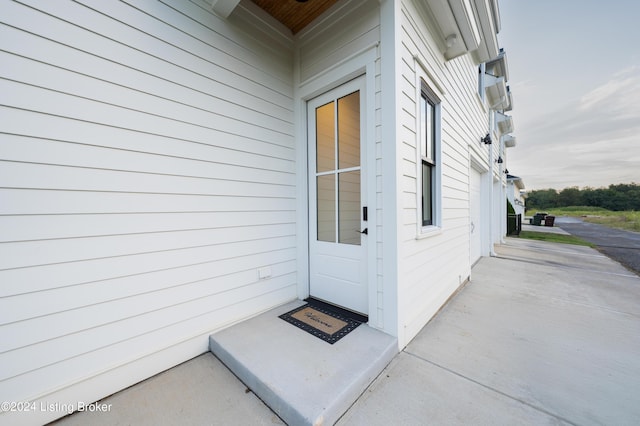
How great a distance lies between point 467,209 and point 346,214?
2.89 metres

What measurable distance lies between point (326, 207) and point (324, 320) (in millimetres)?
1176

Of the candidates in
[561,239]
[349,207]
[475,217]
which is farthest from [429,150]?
[561,239]

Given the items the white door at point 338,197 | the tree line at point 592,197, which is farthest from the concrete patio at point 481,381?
the tree line at point 592,197

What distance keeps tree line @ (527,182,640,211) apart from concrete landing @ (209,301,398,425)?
155 ft

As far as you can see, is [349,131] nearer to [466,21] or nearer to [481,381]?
[466,21]

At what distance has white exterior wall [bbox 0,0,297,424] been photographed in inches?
49.2

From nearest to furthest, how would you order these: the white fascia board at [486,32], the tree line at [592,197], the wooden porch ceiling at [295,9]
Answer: the wooden porch ceiling at [295,9] < the white fascia board at [486,32] < the tree line at [592,197]

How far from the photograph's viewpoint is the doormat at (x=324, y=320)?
1962mm

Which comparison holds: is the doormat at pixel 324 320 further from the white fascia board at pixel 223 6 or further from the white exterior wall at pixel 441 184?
the white fascia board at pixel 223 6

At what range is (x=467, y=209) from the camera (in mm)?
4035

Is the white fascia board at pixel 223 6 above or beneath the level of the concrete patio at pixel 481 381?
above

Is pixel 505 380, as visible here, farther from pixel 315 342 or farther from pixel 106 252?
pixel 106 252

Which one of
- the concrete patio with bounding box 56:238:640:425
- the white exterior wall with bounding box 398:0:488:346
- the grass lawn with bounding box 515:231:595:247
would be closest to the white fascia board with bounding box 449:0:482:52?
the white exterior wall with bounding box 398:0:488:346

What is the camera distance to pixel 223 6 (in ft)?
6.56
